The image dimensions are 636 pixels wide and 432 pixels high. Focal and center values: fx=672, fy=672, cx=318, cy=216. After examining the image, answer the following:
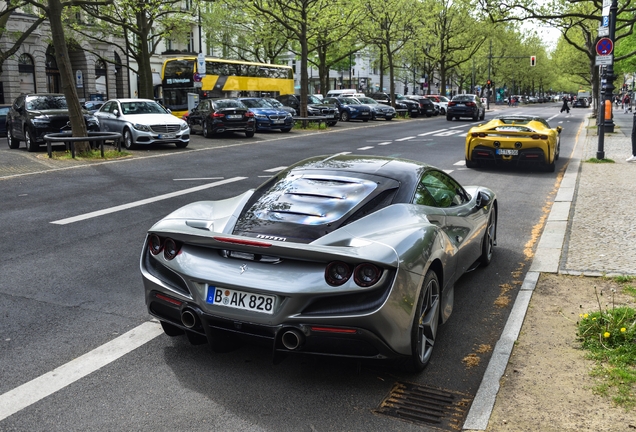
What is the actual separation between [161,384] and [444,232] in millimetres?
2258

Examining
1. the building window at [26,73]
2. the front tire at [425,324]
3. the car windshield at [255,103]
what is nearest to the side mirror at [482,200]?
the front tire at [425,324]

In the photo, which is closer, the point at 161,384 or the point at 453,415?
the point at 453,415

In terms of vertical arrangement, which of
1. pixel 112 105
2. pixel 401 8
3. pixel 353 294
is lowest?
pixel 353 294

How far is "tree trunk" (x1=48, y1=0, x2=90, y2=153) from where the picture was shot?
17812mm

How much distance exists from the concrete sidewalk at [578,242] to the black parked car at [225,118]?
14534 millimetres

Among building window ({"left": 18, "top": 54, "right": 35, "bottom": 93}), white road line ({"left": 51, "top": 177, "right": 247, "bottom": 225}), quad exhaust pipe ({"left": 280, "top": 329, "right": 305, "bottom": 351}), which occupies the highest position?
building window ({"left": 18, "top": 54, "right": 35, "bottom": 93})

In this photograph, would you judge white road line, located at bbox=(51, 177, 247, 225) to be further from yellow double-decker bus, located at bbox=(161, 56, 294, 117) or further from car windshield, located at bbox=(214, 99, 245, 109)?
yellow double-decker bus, located at bbox=(161, 56, 294, 117)

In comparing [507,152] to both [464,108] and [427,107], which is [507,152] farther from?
[427,107]

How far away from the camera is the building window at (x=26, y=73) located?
4659 cm

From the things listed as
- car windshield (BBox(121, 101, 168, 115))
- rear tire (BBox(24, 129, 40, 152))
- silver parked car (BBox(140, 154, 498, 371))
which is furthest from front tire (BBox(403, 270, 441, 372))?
car windshield (BBox(121, 101, 168, 115))

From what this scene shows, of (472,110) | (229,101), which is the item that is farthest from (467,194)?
(472,110)

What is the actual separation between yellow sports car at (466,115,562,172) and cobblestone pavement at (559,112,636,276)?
3.18 ft

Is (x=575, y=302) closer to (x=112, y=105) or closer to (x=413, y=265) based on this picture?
(x=413, y=265)

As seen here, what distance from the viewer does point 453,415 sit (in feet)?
12.4
